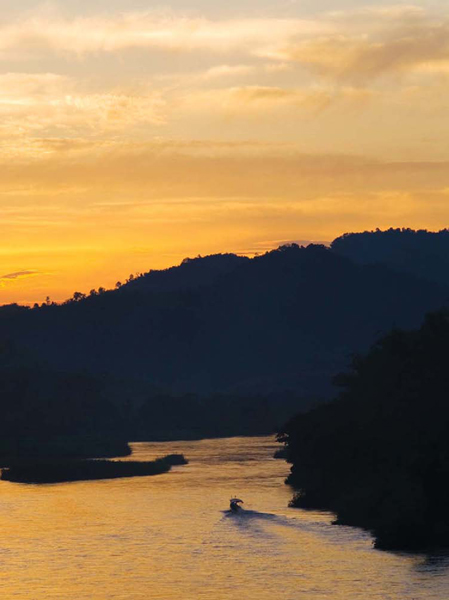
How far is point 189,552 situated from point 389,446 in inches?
1033

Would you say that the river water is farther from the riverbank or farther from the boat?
the riverbank

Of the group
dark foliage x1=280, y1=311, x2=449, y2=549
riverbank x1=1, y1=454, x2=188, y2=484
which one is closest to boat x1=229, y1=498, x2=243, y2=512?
dark foliage x1=280, y1=311, x2=449, y2=549

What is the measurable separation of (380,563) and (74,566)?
19.9 meters

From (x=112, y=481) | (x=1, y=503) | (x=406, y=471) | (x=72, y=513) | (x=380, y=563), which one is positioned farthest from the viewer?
(x=112, y=481)

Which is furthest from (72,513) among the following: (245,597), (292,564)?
(245,597)

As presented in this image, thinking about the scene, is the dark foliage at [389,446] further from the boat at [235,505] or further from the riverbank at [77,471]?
the riverbank at [77,471]

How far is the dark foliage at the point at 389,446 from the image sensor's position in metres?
81.7

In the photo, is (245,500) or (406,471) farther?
(245,500)

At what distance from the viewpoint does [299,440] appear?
11325 cm

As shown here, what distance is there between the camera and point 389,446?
323 feet

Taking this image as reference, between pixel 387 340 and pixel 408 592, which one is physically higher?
pixel 387 340

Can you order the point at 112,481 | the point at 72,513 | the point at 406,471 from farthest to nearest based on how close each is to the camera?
the point at 112,481, the point at 72,513, the point at 406,471

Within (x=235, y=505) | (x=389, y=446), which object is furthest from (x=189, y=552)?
(x=389, y=446)

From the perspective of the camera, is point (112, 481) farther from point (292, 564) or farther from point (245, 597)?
point (245, 597)
